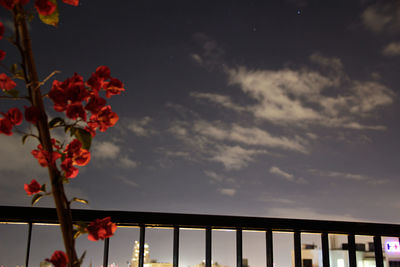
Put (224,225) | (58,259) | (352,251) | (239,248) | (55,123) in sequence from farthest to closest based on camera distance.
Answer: (352,251) → (239,248) → (224,225) → (55,123) → (58,259)

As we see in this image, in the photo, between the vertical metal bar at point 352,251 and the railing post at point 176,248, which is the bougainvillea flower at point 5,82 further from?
the vertical metal bar at point 352,251

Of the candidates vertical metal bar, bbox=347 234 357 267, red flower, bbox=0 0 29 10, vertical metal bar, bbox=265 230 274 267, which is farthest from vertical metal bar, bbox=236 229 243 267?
red flower, bbox=0 0 29 10

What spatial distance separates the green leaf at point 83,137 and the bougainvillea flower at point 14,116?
0.13 meters

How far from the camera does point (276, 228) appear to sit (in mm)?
3971

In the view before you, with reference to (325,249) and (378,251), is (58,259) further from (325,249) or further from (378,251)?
(378,251)

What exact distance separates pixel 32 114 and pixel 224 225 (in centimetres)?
316

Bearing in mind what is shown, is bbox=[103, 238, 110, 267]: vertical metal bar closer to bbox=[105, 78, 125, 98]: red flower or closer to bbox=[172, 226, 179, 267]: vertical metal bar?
bbox=[172, 226, 179, 267]: vertical metal bar

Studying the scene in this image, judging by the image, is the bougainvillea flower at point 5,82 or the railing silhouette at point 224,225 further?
the railing silhouette at point 224,225

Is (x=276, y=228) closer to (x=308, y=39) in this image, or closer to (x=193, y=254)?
(x=193, y=254)

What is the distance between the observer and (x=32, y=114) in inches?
35.1

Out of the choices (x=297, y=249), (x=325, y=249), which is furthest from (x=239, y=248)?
(x=325, y=249)

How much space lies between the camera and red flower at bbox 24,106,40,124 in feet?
2.91

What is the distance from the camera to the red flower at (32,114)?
887 millimetres

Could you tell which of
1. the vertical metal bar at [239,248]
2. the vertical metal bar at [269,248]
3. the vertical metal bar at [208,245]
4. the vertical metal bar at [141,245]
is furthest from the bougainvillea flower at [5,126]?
the vertical metal bar at [269,248]
